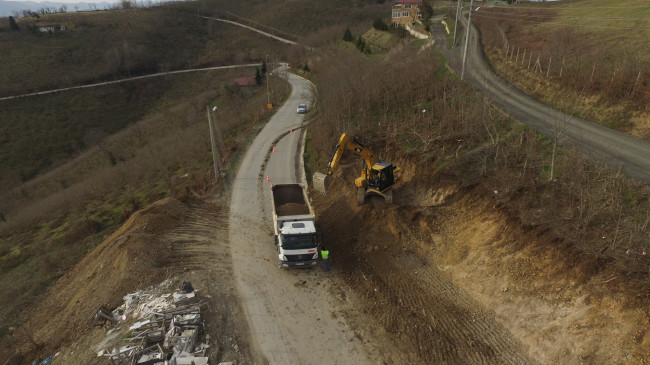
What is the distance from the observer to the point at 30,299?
1675cm

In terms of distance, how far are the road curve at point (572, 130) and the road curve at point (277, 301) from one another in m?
12.8

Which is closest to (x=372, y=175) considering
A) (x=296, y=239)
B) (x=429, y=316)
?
(x=296, y=239)

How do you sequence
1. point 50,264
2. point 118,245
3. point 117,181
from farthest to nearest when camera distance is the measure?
point 117,181
point 50,264
point 118,245

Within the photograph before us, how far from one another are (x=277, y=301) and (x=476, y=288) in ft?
26.4

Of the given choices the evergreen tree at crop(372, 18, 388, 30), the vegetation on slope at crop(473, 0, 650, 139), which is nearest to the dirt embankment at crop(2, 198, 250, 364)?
the vegetation on slope at crop(473, 0, 650, 139)

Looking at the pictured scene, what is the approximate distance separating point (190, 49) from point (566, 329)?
97099mm

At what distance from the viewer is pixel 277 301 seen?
569 inches

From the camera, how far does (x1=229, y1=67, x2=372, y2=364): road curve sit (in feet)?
40.1

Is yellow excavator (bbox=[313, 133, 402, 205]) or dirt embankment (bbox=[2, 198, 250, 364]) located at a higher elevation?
yellow excavator (bbox=[313, 133, 402, 205])

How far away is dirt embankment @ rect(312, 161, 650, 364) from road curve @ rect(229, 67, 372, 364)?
123 cm

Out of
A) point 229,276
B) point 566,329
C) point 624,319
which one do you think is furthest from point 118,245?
point 624,319

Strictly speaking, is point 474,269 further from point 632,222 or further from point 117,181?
point 117,181

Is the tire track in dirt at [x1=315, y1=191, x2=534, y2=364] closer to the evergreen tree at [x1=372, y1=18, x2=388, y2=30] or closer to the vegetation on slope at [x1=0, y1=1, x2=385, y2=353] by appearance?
the vegetation on slope at [x1=0, y1=1, x2=385, y2=353]

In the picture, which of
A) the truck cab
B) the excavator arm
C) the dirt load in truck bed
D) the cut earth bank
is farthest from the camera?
the dirt load in truck bed
